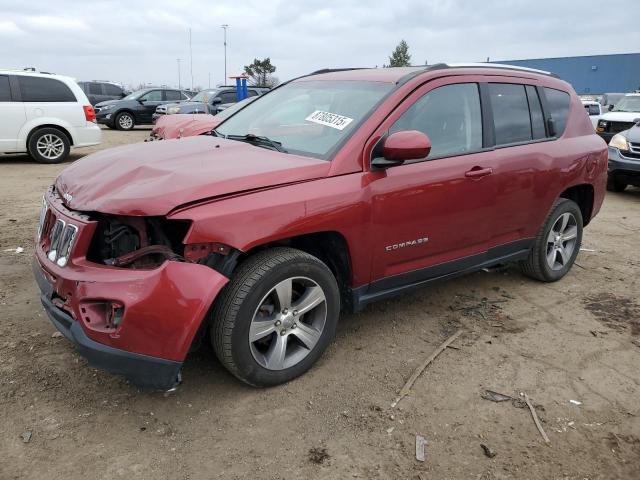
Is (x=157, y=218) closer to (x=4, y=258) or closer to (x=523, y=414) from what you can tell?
(x=523, y=414)

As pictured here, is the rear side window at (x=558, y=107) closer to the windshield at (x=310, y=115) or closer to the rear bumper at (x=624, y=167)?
the windshield at (x=310, y=115)

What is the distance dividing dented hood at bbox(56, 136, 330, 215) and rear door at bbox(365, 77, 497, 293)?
0.53m

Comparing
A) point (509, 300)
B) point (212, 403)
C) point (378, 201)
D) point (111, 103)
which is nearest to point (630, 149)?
point (509, 300)

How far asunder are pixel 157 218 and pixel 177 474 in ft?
3.91

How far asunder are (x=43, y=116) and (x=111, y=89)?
13729 millimetres

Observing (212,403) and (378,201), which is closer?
(212,403)

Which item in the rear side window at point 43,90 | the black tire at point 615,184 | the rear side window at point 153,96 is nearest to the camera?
the black tire at point 615,184

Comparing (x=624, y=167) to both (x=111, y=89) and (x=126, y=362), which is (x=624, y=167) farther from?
(x=111, y=89)

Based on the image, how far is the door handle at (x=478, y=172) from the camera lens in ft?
11.7

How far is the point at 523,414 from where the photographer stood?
2.84m

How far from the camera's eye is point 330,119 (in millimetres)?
3383

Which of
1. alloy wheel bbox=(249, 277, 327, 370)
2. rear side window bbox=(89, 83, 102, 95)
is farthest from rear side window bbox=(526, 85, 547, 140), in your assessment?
rear side window bbox=(89, 83, 102, 95)

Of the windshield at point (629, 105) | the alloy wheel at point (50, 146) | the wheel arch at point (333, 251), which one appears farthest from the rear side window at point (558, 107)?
the windshield at point (629, 105)

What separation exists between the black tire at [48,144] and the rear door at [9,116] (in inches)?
12.0
